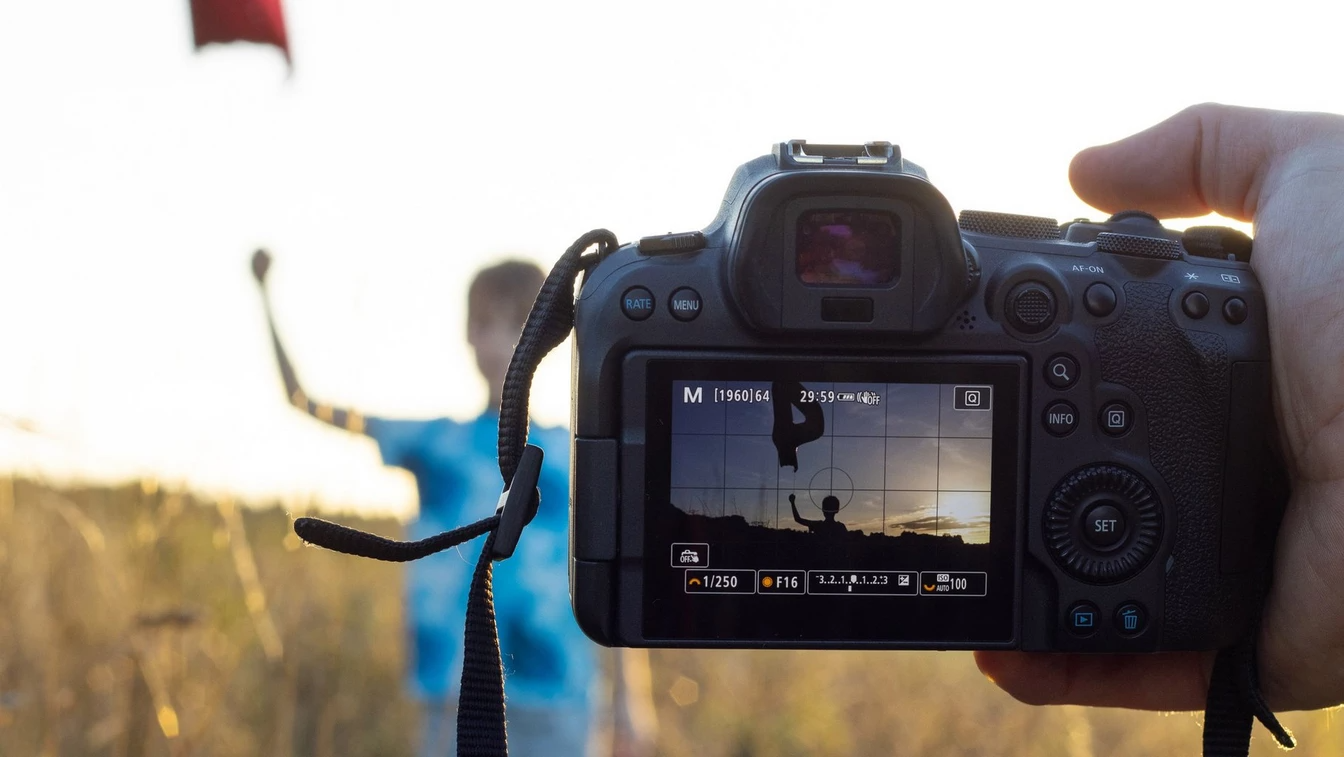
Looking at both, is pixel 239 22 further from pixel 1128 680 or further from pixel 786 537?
pixel 1128 680

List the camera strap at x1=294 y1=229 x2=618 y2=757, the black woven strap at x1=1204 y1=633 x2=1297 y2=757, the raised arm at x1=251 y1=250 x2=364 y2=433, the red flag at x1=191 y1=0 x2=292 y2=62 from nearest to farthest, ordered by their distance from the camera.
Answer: the camera strap at x1=294 y1=229 x2=618 y2=757 < the black woven strap at x1=1204 y1=633 x2=1297 y2=757 < the red flag at x1=191 y1=0 x2=292 y2=62 < the raised arm at x1=251 y1=250 x2=364 y2=433

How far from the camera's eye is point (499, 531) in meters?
0.95

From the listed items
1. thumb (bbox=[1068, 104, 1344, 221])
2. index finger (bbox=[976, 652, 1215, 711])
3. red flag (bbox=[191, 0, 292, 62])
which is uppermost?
red flag (bbox=[191, 0, 292, 62])

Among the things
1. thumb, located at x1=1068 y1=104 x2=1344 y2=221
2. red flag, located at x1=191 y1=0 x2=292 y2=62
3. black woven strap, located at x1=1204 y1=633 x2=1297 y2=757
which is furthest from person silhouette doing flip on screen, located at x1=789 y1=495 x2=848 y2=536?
red flag, located at x1=191 y1=0 x2=292 y2=62

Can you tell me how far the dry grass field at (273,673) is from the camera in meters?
1.66

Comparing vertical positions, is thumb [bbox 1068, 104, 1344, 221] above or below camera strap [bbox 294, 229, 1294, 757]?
above

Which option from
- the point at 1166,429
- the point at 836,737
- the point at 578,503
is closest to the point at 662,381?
the point at 578,503

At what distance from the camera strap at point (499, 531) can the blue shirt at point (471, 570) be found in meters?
1.07

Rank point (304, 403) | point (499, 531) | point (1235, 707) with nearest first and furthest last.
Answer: point (499, 531) < point (1235, 707) < point (304, 403)

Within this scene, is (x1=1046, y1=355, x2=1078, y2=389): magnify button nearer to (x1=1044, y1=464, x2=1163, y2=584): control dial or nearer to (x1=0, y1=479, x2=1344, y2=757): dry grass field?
(x1=1044, y1=464, x2=1163, y2=584): control dial

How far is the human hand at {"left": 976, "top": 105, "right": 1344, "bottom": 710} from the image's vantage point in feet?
3.33

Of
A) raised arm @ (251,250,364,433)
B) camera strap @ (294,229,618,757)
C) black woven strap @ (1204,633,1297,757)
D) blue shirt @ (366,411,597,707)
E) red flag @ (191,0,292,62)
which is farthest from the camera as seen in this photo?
blue shirt @ (366,411,597,707)

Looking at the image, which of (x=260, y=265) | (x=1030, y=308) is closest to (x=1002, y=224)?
(x=1030, y=308)

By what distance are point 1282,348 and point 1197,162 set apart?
10.0 inches
